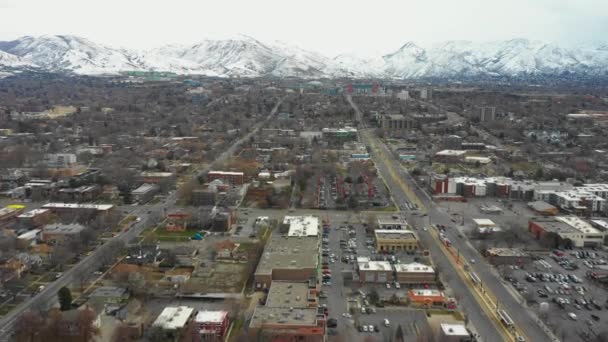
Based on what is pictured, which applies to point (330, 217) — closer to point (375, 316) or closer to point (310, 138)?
point (375, 316)

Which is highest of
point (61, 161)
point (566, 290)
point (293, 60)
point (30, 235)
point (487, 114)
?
point (293, 60)

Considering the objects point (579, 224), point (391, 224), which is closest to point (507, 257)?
point (391, 224)

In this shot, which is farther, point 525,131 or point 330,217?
point 525,131

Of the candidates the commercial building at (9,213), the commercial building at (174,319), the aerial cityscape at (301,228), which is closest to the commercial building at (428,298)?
the aerial cityscape at (301,228)

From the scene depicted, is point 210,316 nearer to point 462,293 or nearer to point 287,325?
point 287,325

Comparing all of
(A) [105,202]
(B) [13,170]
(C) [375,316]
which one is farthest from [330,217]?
(B) [13,170]

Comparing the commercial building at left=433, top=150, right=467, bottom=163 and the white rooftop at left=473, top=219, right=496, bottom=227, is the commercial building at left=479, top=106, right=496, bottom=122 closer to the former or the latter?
the commercial building at left=433, top=150, right=467, bottom=163
